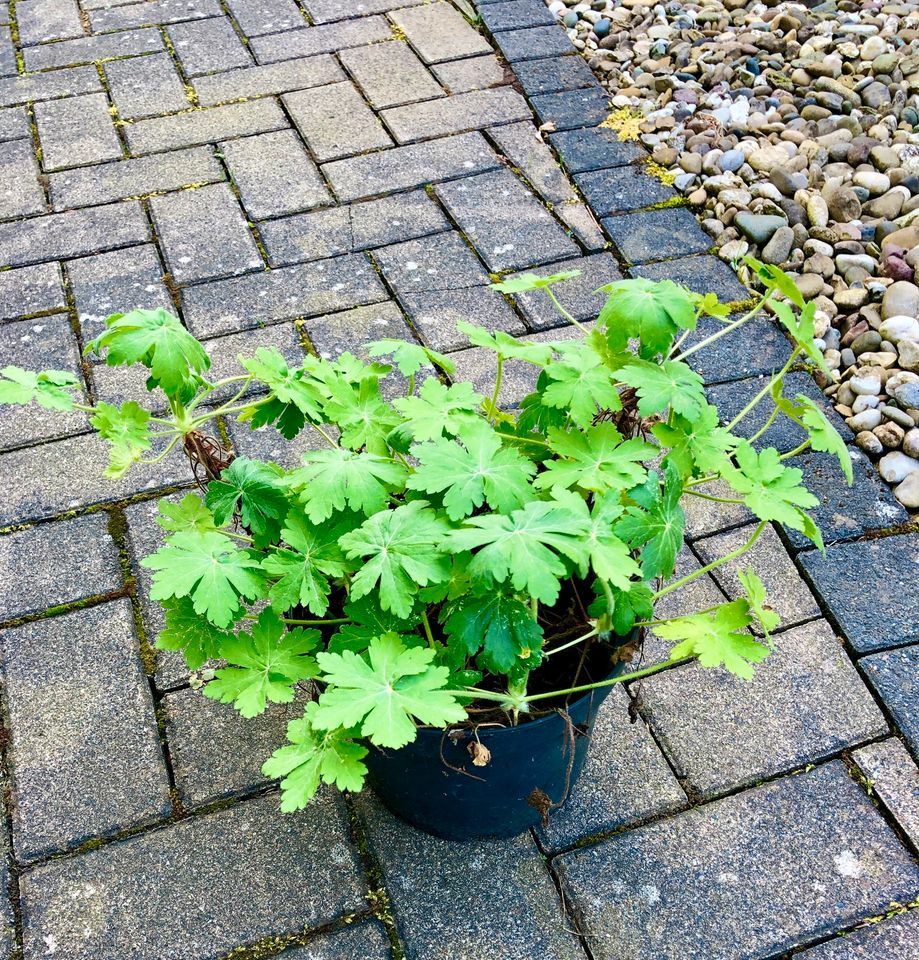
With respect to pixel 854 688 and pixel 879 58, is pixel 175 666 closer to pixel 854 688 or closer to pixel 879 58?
pixel 854 688

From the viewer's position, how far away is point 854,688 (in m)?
1.96

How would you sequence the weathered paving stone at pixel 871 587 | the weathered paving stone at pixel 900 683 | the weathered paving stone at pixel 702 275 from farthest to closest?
the weathered paving stone at pixel 702 275 < the weathered paving stone at pixel 871 587 < the weathered paving stone at pixel 900 683

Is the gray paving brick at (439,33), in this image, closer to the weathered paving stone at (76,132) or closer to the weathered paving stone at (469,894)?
the weathered paving stone at (76,132)

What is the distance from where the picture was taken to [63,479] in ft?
7.64

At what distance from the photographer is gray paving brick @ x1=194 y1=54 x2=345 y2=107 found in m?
3.49

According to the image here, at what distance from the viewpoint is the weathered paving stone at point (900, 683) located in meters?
1.90

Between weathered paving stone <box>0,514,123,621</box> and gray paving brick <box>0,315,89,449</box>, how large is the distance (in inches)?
12.2

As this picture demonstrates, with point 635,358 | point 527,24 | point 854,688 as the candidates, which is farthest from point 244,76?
point 854,688

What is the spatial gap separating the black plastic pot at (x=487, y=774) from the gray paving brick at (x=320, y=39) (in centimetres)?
289

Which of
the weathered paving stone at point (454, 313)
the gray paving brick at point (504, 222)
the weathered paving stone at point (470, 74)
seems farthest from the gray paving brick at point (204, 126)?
the weathered paving stone at point (454, 313)

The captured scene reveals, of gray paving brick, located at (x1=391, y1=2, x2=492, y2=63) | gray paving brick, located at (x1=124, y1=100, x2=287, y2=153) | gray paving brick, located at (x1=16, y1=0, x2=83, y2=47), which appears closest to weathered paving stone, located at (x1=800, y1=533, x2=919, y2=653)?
gray paving brick, located at (x1=124, y1=100, x2=287, y2=153)

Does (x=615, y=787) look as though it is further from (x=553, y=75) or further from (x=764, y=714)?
(x=553, y=75)

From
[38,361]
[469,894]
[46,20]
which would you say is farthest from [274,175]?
[469,894]

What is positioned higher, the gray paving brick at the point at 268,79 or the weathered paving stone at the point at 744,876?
the gray paving brick at the point at 268,79
